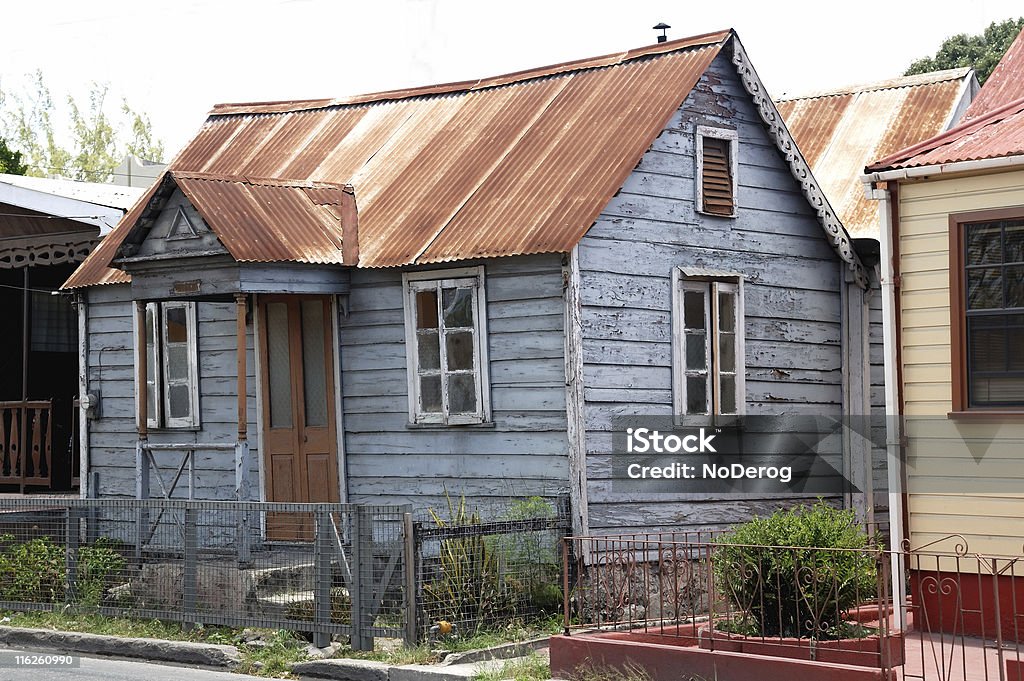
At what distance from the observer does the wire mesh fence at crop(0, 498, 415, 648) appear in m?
11.5

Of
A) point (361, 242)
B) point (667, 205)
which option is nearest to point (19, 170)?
point (361, 242)

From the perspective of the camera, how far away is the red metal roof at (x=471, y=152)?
14047 millimetres

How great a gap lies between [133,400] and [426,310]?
451 cm

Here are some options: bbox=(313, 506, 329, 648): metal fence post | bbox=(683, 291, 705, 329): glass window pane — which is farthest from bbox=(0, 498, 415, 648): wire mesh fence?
bbox=(683, 291, 705, 329): glass window pane

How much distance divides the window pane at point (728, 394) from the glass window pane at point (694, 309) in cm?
63

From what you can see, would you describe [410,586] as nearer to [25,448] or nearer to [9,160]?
[25,448]

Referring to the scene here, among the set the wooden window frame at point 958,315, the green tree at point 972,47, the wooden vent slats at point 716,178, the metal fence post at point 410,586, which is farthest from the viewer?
the green tree at point 972,47

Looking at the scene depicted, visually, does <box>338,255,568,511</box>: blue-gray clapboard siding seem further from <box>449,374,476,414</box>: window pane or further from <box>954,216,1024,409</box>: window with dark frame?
<box>954,216,1024,409</box>: window with dark frame

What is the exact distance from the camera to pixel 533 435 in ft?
44.8

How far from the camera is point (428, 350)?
572 inches

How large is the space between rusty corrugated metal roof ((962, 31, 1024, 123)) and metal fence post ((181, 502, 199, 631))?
28.0 ft

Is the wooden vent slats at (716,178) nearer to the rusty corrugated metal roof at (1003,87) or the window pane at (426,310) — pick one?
the rusty corrugated metal roof at (1003,87)

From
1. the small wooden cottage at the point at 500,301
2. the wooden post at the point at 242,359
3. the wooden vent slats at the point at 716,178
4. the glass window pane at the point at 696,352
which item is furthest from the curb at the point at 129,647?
the wooden vent slats at the point at 716,178

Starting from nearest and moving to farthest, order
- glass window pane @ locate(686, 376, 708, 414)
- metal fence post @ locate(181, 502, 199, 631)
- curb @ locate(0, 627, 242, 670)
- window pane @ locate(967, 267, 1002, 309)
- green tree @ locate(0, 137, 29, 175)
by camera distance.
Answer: window pane @ locate(967, 267, 1002, 309) → curb @ locate(0, 627, 242, 670) → metal fence post @ locate(181, 502, 199, 631) → glass window pane @ locate(686, 376, 708, 414) → green tree @ locate(0, 137, 29, 175)
